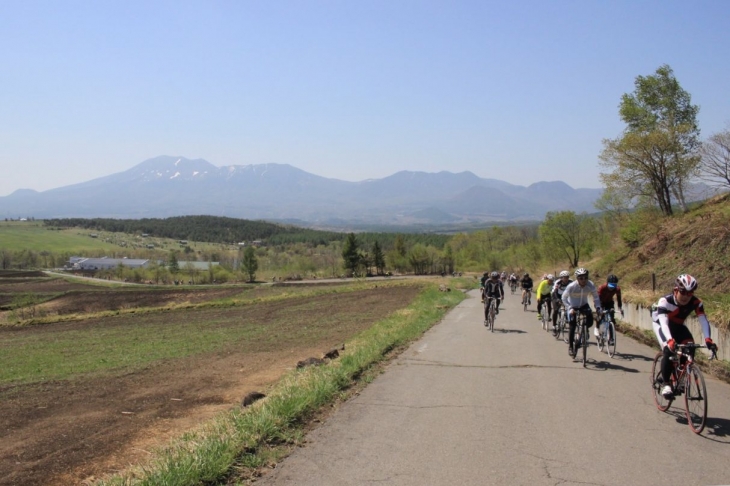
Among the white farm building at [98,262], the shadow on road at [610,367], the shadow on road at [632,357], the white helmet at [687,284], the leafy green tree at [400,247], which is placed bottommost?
the white farm building at [98,262]

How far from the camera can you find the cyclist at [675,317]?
695 cm

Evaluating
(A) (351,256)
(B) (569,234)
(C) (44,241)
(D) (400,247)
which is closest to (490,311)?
(B) (569,234)

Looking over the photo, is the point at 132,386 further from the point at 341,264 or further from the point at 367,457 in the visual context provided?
the point at 341,264

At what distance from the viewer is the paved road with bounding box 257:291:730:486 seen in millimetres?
5059

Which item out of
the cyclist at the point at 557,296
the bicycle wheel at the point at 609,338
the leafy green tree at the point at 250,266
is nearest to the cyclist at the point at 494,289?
the cyclist at the point at 557,296

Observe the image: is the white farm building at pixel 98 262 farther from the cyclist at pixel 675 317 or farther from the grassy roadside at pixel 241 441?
the cyclist at pixel 675 317

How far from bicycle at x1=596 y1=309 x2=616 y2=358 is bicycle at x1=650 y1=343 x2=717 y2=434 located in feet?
14.9

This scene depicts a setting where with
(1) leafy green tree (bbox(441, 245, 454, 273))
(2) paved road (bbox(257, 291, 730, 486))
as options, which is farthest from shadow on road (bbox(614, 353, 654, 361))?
(1) leafy green tree (bbox(441, 245, 454, 273))

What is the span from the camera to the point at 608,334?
11.8 metres

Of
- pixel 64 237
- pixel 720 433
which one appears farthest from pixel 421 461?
pixel 64 237

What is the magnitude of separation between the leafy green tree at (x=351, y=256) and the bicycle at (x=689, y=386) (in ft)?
329

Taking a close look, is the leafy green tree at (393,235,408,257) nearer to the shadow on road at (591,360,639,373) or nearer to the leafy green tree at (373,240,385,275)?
the leafy green tree at (373,240,385,275)

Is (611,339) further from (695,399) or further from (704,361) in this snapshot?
(695,399)

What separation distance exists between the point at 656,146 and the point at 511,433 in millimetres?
30191
